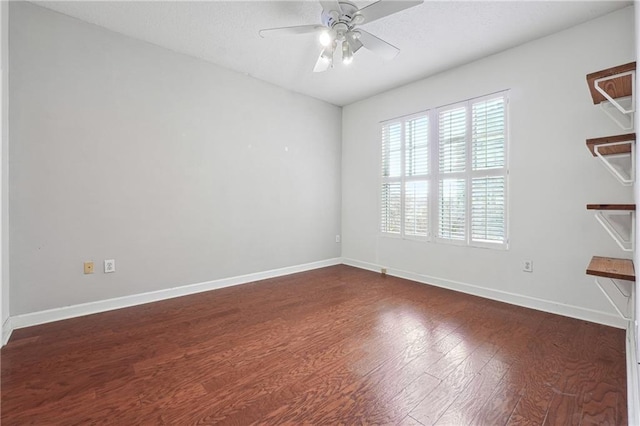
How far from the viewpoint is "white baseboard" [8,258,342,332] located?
2.35m

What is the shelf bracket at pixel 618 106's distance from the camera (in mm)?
1821

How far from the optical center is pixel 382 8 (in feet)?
6.41

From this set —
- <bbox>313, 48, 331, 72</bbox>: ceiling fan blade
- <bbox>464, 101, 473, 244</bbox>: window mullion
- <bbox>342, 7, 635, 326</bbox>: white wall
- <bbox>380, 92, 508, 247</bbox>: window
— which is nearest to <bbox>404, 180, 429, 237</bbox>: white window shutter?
<bbox>380, 92, 508, 247</bbox>: window

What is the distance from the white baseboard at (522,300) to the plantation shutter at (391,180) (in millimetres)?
692

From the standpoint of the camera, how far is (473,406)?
1442 mm

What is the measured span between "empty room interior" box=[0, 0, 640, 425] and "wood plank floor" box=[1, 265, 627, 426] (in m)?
0.02

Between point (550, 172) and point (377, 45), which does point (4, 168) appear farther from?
point (550, 172)

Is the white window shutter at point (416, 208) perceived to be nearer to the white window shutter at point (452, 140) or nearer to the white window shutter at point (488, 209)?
the white window shutter at point (452, 140)

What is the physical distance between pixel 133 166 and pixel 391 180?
3.16m

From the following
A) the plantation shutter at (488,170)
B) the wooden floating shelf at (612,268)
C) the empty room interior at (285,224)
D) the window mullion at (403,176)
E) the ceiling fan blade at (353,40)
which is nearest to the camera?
the empty room interior at (285,224)

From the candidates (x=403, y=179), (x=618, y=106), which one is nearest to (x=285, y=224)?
(x=403, y=179)

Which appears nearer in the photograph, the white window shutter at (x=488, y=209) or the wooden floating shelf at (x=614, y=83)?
the wooden floating shelf at (x=614, y=83)

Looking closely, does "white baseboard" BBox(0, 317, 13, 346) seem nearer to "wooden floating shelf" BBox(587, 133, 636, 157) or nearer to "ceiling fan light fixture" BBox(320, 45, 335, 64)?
"ceiling fan light fixture" BBox(320, 45, 335, 64)

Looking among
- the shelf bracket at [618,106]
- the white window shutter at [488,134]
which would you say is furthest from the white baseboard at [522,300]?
the shelf bracket at [618,106]
